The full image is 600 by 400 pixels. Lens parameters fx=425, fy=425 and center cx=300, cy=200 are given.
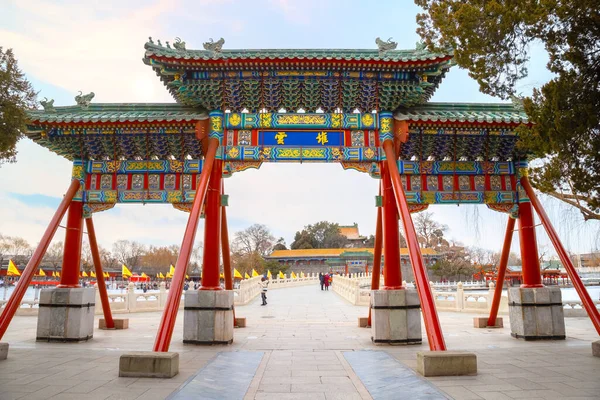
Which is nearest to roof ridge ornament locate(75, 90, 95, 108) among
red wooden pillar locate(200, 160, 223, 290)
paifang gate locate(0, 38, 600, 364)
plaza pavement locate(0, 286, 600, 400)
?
paifang gate locate(0, 38, 600, 364)

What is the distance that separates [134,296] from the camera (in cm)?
1852

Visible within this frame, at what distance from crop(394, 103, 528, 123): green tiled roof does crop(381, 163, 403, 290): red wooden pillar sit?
4.66 ft

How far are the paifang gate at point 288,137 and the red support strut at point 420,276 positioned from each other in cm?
63

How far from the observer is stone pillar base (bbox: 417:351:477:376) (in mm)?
Answer: 6293

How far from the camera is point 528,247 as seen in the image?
10102 mm

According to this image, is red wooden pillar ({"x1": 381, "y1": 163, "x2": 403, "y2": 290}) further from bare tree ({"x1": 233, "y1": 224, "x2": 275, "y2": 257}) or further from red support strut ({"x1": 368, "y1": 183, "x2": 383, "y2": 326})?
bare tree ({"x1": 233, "y1": 224, "x2": 275, "y2": 257})

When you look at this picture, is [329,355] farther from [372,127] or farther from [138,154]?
[138,154]

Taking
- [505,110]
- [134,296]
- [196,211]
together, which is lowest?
[134,296]

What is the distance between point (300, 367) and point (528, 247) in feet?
21.0

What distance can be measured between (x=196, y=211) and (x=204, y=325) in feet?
8.66

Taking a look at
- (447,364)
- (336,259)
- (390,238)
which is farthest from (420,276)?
(336,259)

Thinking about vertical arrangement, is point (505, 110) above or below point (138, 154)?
above

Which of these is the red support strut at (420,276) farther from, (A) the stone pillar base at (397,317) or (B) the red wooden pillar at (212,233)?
Result: (B) the red wooden pillar at (212,233)

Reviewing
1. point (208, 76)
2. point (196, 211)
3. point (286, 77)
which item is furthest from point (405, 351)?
point (208, 76)
